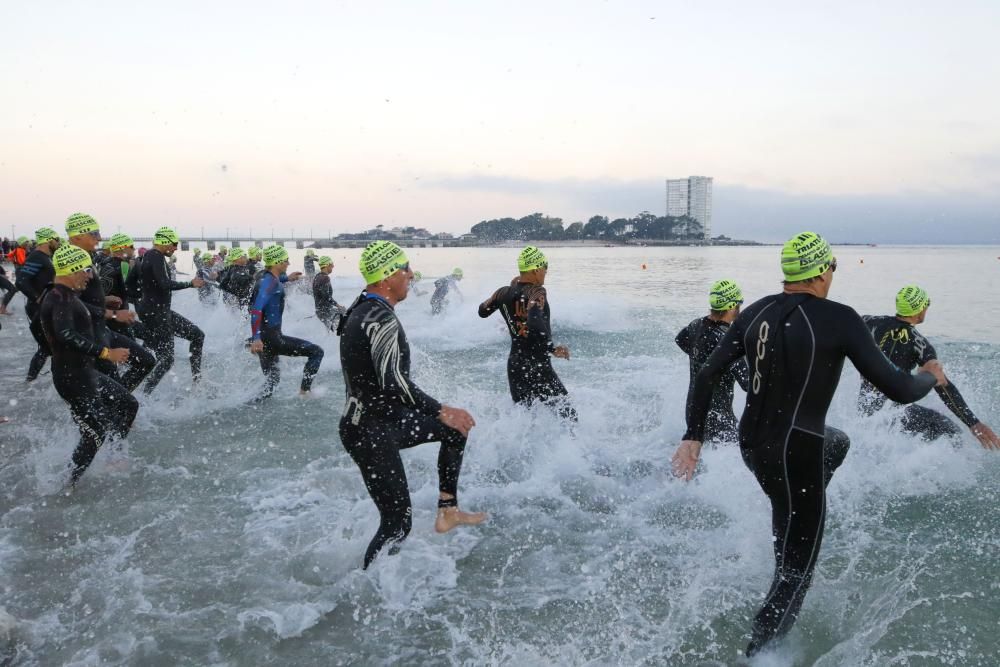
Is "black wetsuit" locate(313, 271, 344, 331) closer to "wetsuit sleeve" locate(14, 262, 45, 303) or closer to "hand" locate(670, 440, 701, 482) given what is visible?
"wetsuit sleeve" locate(14, 262, 45, 303)

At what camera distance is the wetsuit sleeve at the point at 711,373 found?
131 inches

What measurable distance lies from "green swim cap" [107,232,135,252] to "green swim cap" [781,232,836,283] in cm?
833

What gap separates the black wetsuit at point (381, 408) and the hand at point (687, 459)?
137cm

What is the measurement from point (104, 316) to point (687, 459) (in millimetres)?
5776

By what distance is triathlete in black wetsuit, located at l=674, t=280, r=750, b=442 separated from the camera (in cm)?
543

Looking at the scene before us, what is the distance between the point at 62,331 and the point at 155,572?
2.28 metres

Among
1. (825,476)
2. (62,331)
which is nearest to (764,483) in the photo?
(825,476)

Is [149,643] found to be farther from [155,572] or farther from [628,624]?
[628,624]

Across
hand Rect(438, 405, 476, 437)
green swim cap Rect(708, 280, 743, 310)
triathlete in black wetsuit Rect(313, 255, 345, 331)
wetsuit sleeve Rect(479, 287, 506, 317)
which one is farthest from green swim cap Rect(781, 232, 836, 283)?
triathlete in black wetsuit Rect(313, 255, 345, 331)

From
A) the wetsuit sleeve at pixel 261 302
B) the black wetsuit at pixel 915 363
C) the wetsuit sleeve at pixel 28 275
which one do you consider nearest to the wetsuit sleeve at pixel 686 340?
the black wetsuit at pixel 915 363

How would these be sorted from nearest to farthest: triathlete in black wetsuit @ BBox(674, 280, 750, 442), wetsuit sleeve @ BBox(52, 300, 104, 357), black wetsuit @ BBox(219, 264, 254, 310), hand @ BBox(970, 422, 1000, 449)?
hand @ BBox(970, 422, 1000, 449) < wetsuit sleeve @ BBox(52, 300, 104, 357) < triathlete in black wetsuit @ BBox(674, 280, 750, 442) < black wetsuit @ BBox(219, 264, 254, 310)

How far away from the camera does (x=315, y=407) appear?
337 inches

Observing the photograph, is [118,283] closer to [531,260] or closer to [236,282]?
[236,282]

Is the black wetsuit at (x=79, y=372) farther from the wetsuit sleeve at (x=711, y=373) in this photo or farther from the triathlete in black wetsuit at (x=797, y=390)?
the triathlete in black wetsuit at (x=797, y=390)
